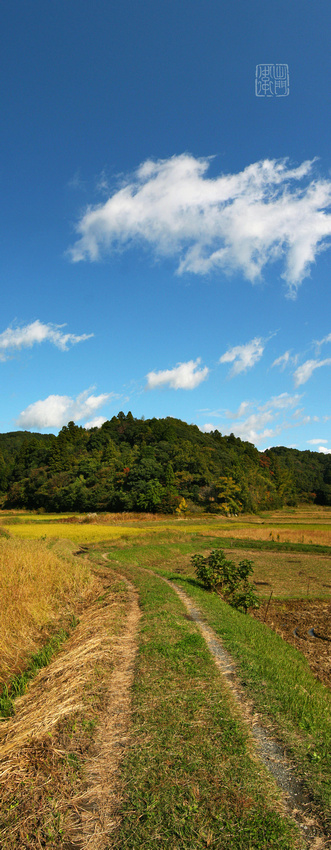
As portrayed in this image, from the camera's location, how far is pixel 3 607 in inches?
342

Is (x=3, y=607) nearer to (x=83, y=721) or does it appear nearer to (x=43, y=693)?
(x=43, y=693)

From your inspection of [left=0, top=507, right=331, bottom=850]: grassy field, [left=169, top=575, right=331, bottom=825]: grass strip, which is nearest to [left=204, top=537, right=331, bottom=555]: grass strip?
[left=0, top=507, right=331, bottom=850]: grassy field

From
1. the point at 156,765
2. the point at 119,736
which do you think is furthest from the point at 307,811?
the point at 119,736

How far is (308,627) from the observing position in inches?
458

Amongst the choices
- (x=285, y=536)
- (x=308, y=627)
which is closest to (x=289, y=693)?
(x=308, y=627)

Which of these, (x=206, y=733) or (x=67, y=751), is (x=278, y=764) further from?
(x=67, y=751)

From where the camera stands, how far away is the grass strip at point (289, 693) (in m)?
3.97

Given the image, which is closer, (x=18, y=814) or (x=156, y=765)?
(x=18, y=814)

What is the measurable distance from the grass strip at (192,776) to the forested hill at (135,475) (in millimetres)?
61323

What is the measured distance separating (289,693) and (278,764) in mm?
1919

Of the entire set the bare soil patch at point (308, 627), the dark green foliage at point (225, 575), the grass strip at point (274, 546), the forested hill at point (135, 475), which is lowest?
the grass strip at point (274, 546)

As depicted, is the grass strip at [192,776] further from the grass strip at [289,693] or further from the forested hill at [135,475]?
the forested hill at [135,475]

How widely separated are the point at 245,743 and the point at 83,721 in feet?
6.60

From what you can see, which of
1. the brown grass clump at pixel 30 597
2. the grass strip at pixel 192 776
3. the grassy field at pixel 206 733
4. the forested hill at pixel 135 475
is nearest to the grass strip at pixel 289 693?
the grassy field at pixel 206 733
